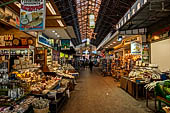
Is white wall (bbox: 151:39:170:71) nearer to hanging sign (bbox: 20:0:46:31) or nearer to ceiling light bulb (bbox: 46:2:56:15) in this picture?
ceiling light bulb (bbox: 46:2:56:15)

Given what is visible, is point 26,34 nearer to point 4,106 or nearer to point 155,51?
point 4,106

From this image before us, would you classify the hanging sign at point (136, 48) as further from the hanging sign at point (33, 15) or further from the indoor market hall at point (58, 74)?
the hanging sign at point (33, 15)

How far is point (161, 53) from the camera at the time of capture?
684 cm

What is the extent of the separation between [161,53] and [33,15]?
6681 mm

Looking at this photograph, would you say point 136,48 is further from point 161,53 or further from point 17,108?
point 17,108

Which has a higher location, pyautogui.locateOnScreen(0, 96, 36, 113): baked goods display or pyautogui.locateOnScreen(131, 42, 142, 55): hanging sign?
pyautogui.locateOnScreen(131, 42, 142, 55): hanging sign

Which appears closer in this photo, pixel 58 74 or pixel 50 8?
pixel 50 8

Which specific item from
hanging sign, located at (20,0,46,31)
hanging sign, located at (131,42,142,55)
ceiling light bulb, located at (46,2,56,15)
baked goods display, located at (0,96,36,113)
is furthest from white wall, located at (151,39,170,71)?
baked goods display, located at (0,96,36,113)

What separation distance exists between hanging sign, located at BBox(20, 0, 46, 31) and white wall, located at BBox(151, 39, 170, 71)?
20.0 ft

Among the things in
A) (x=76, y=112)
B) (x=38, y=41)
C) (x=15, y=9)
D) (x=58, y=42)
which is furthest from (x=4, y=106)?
(x=58, y=42)

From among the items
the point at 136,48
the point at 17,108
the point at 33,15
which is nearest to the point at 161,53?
the point at 136,48

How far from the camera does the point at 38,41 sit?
8.00 m

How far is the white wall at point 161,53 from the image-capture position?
250 inches

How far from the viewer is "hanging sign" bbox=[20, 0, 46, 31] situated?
3.50m
